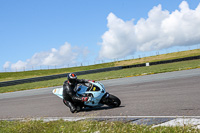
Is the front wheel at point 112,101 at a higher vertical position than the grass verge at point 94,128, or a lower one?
higher

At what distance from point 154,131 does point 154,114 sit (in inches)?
A: 91.4

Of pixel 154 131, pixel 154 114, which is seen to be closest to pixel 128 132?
pixel 154 131

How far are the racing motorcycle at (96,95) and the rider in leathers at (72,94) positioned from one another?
181 mm

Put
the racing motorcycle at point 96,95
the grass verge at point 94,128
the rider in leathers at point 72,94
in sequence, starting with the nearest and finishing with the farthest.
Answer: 1. the grass verge at point 94,128
2. the racing motorcycle at point 96,95
3. the rider in leathers at point 72,94

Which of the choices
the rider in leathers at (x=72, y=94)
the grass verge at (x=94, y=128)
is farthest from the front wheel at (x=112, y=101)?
the grass verge at (x=94, y=128)

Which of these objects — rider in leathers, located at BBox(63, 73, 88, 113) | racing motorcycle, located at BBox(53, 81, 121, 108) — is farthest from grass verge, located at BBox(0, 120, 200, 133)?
racing motorcycle, located at BBox(53, 81, 121, 108)

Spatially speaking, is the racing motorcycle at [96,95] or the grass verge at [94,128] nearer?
the grass verge at [94,128]

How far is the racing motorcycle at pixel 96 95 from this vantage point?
8627 millimetres

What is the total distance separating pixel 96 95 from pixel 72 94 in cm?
86

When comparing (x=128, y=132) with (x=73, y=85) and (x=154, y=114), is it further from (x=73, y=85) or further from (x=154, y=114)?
(x=73, y=85)

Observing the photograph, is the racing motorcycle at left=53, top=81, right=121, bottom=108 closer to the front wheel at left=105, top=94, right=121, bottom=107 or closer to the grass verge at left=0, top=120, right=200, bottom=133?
the front wheel at left=105, top=94, right=121, bottom=107

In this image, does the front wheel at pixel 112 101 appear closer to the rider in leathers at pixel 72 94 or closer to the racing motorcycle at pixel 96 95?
the racing motorcycle at pixel 96 95

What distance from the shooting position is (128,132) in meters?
4.81

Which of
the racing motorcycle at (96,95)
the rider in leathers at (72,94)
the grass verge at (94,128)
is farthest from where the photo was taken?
the rider in leathers at (72,94)
